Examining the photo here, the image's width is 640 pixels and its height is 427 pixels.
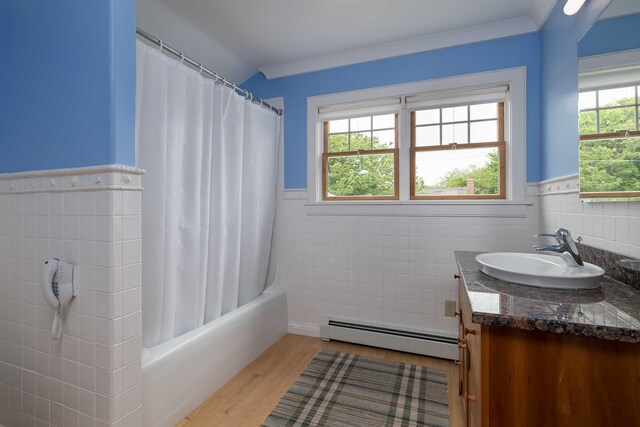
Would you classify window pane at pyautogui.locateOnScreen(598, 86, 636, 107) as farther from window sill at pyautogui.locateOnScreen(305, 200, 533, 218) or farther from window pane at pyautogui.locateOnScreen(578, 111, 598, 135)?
window sill at pyautogui.locateOnScreen(305, 200, 533, 218)

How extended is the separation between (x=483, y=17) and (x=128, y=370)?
9.38 feet

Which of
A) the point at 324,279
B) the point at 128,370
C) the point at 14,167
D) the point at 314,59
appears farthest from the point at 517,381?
the point at 314,59

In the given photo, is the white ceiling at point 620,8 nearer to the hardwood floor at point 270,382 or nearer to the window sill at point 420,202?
the window sill at point 420,202

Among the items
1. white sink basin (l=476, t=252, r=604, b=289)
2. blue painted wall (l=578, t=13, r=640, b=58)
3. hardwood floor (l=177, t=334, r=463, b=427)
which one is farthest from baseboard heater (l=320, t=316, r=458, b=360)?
blue painted wall (l=578, t=13, r=640, b=58)

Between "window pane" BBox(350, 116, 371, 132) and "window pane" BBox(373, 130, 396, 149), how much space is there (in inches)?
4.0

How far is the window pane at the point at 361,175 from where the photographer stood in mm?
2473

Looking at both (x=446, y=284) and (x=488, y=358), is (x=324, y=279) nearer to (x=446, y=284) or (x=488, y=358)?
(x=446, y=284)

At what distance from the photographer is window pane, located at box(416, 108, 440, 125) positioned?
233cm

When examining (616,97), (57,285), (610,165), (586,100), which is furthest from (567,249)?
(57,285)

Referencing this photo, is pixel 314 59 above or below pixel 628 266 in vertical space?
above

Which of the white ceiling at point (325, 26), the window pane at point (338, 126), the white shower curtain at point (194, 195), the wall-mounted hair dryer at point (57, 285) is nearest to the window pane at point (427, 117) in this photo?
the white ceiling at point (325, 26)

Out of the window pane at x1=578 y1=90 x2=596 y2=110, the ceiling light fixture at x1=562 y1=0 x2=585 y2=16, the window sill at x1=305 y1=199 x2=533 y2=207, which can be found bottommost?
the window sill at x1=305 y1=199 x2=533 y2=207

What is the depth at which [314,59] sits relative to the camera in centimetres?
253

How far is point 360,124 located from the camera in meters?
2.58
